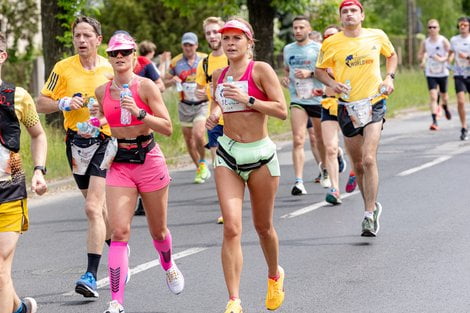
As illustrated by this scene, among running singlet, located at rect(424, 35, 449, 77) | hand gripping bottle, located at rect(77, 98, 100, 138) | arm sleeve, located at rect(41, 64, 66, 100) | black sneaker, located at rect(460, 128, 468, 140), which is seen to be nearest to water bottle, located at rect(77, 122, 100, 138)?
hand gripping bottle, located at rect(77, 98, 100, 138)

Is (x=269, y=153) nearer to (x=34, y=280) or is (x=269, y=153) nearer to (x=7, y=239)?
(x=7, y=239)

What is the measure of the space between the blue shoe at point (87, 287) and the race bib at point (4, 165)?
5.43 ft

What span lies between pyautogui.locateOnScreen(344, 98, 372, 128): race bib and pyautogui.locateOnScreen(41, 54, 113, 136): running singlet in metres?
2.69

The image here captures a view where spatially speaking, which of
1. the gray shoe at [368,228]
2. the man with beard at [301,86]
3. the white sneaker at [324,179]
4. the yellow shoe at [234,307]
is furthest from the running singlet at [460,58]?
the yellow shoe at [234,307]

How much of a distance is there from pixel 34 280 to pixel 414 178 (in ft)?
22.6

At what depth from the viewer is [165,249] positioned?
26.9 feet

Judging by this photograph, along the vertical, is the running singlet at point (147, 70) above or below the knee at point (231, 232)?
above

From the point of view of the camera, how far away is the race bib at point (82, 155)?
8.85 m

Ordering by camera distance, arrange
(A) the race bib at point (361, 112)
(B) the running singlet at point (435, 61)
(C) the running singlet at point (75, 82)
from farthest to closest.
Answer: (B) the running singlet at point (435, 61) < (A) the race bib at point (361, 112) < (C) the running singlet at point (75, 82)

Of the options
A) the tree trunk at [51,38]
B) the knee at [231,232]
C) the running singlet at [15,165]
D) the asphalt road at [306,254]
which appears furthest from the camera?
the tree trunk at [51,38]

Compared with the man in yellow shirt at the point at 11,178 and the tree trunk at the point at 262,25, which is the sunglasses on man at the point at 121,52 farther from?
the tree trunk at the point at 262,25

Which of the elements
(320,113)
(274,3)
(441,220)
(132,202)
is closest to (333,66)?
(441,220)

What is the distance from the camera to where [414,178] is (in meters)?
14.8

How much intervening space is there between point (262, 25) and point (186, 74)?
13.5 metres
